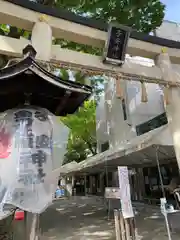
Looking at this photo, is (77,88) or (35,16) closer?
(77,88)

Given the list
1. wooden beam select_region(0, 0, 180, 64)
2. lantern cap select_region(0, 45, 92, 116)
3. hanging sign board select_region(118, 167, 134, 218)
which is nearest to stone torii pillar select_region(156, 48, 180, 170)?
wooden beam select_region(0, 0, 180, 64)

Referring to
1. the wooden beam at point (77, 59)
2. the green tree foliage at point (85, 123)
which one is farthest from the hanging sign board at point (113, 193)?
the green tree foliage at point (85, 123)

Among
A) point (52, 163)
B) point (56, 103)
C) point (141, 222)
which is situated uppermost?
point (56, 103)

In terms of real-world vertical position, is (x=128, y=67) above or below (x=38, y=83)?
above

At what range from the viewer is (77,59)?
5.26m

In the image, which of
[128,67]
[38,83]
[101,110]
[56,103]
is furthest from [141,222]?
[101,110]

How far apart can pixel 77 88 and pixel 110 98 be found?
1253 cm

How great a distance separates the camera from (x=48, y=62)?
15.3 ft

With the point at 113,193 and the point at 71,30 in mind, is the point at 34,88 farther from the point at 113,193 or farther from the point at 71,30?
the point at 113,193

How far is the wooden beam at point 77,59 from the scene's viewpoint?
458 centimetres

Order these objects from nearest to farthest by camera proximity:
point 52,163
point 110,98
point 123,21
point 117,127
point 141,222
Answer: point 52,163 → point 123,21 → point 141,222 → point 117,127 → point 110,98

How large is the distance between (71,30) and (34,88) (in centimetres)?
260

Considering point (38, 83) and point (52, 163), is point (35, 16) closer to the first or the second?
point (38, 83)

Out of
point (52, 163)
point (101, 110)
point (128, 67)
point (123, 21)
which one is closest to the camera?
point (52, 163)
